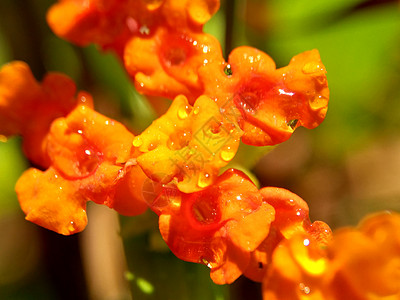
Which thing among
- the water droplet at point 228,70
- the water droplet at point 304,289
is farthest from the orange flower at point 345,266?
the water droplet at point 228,70

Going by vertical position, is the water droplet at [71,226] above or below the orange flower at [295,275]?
below

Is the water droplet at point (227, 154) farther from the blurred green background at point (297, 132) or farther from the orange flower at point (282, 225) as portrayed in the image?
the blurred green background at point (297, 132)

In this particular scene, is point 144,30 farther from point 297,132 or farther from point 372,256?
point 297,132

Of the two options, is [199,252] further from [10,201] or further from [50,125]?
[10,201]

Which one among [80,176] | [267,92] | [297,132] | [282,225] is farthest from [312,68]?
[297,132]

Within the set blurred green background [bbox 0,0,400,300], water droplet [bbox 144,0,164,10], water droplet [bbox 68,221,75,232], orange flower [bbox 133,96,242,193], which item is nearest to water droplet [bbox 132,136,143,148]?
orange flower [bbox 133,96,242,193]

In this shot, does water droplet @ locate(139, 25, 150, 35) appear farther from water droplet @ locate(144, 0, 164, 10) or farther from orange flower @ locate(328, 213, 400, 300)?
orange flower @ locate(328, 213, 400, 300)

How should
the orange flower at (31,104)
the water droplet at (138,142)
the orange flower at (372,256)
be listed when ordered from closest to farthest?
the orange flower at (372,256)
the water droplet at (138,142)
the orange flower at (31,104)
